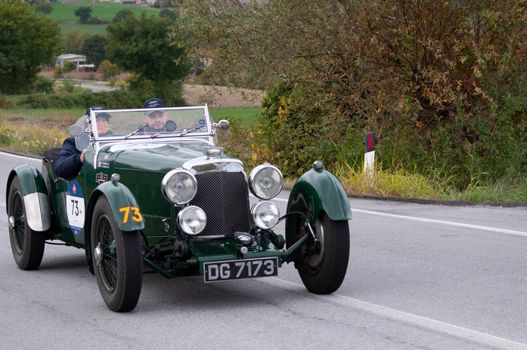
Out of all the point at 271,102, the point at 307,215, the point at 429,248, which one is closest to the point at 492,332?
the point at 307,215

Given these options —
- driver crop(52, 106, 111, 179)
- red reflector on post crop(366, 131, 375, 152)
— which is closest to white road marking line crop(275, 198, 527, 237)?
red reflector on post crop(366, 131, 375, 152)

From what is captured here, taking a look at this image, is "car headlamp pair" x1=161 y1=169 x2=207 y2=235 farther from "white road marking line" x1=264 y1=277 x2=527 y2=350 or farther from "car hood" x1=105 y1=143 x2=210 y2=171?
"white road marking line" x1=264 y1=277 x2=527 y2=350

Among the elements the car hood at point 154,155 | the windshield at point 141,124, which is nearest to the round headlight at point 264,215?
the car hood at point 154,155

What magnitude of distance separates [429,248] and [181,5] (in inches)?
479

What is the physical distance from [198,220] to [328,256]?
1.03 meters

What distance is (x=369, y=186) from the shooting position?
1636 centimetres

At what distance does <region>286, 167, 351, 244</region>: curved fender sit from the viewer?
26.9ft

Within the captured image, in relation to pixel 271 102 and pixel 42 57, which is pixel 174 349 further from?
pixel 42 57

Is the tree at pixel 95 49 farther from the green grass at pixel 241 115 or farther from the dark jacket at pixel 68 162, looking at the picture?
the dark jacket at pixel 68 162

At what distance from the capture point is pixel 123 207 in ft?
25.7

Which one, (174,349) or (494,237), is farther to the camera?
(494,237)

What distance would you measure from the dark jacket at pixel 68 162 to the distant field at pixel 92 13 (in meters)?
113

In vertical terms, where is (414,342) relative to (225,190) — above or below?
below

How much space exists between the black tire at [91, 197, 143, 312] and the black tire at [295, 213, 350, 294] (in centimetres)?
141
